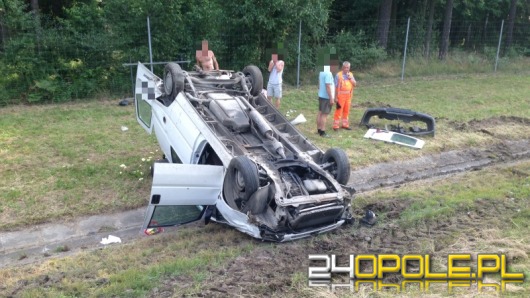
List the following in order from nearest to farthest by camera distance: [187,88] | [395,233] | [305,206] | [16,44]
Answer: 1. [305,206]
2. [395,233]
3. [187,88]
4. [16,44]

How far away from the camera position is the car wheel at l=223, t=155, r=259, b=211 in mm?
5047

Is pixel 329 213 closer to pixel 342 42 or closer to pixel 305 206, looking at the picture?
pixel 305 206

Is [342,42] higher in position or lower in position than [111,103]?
higher

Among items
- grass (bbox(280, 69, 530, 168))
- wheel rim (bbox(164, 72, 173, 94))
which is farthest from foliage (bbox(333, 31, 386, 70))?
wheel rim (bbox(164, 72, 173, 94))

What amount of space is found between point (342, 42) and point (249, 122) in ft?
36.4

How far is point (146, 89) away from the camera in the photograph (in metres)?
7.26

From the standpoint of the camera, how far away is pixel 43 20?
41.3 feet

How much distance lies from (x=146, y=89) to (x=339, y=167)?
3.29 m

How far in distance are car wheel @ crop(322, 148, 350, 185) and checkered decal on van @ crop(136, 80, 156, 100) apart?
2.92 m

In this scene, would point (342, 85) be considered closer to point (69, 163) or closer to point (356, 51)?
point (69, 163)

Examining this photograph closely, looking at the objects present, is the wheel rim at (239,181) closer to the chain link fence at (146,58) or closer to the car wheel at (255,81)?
the car wheel at (255,81)

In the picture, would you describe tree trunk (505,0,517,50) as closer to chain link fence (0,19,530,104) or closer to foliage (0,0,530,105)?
chain link fence (0,19,530,104)

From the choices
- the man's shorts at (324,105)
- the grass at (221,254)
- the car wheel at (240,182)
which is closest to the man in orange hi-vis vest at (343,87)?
the man's shorts at (324,105)

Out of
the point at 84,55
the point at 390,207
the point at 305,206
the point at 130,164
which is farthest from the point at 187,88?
the point at 84,55
